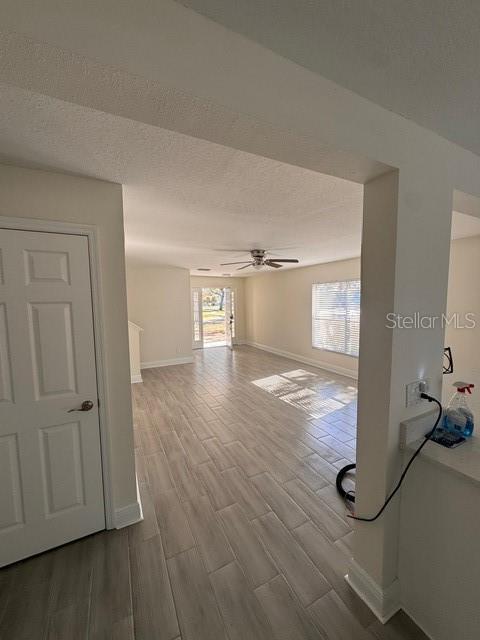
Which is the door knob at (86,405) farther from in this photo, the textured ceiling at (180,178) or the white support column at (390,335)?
the white support column at (390,335)

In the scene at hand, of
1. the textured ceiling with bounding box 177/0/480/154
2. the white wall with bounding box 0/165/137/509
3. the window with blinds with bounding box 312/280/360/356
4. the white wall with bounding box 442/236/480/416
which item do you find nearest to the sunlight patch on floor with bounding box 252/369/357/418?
the window with blinds with bounding box 312/280/360/356

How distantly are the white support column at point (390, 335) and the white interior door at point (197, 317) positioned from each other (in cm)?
676

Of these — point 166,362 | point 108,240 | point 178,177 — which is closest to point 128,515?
point 108,240

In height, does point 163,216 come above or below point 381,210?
above

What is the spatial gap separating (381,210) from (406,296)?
41 cm

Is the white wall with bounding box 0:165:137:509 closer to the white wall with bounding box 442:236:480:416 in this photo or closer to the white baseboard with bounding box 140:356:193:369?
the white wall with bounding box 442:236:480:416

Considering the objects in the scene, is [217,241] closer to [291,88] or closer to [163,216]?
[163,216]

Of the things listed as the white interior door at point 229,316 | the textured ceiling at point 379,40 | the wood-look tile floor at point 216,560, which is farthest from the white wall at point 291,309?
the textured ceiling at point 379,40

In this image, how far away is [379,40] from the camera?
2.60 feet

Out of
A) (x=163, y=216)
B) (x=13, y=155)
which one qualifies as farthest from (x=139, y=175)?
(x=163, y=216)

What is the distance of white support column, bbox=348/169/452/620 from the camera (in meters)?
1.16

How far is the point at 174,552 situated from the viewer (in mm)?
1599

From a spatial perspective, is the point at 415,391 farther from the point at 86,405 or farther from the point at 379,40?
the point at 86,405

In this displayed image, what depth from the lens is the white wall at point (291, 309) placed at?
5309 mm
